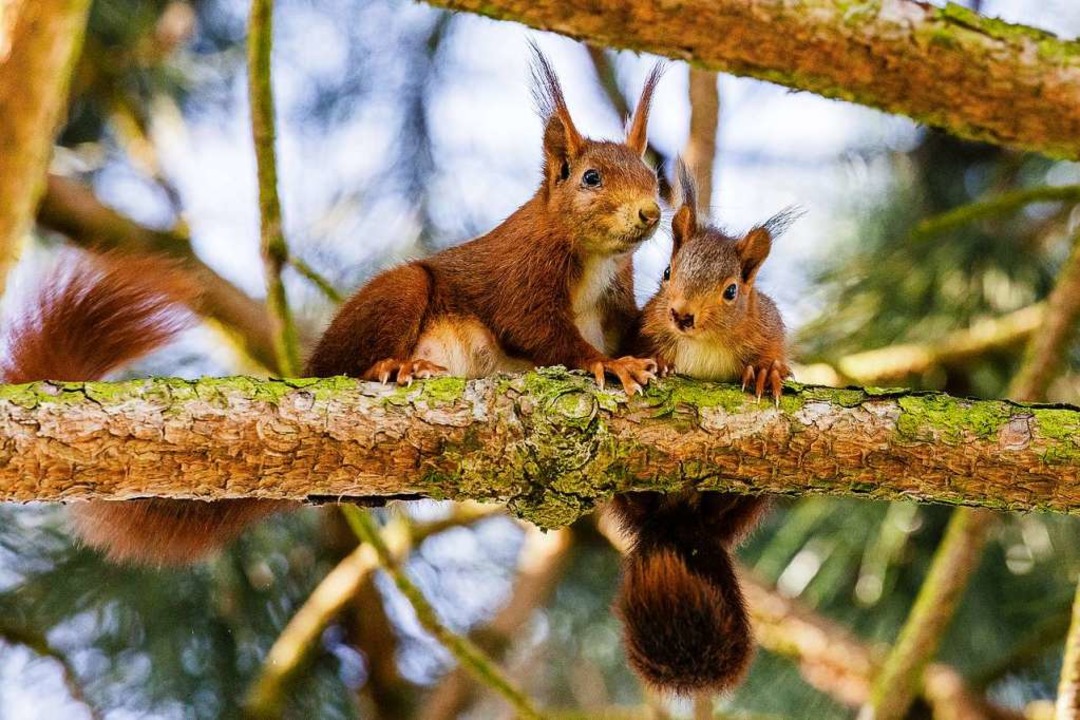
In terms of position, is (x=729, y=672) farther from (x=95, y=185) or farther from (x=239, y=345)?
(x=95, y=185)

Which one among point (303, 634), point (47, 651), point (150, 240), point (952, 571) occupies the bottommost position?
point (303, 634)

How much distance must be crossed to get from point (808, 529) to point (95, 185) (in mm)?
2428

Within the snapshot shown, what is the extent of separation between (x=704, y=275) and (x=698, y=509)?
50 centimetres

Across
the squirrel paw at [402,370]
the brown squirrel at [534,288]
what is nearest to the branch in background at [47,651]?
the brown squirrel at [534,288]

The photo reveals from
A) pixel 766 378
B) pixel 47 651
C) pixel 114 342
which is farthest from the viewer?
pixel 47 651

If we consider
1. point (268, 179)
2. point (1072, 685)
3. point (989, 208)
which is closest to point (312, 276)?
point (268, 179)

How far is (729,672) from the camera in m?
2.54

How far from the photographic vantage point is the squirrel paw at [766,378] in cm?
227

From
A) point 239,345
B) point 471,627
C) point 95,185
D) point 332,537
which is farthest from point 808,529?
point 95,185

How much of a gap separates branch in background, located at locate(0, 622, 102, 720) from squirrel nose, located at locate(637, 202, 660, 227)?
171 centimetres

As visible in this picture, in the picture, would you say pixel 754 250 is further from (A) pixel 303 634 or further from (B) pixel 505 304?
(A) pixel 303 634

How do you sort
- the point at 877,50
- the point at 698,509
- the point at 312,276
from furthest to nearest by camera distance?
the point at 312,276 < the point at 698,509 < the point at 877,50

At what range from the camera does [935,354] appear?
12.1 feet

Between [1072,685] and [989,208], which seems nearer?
[1072,685]
